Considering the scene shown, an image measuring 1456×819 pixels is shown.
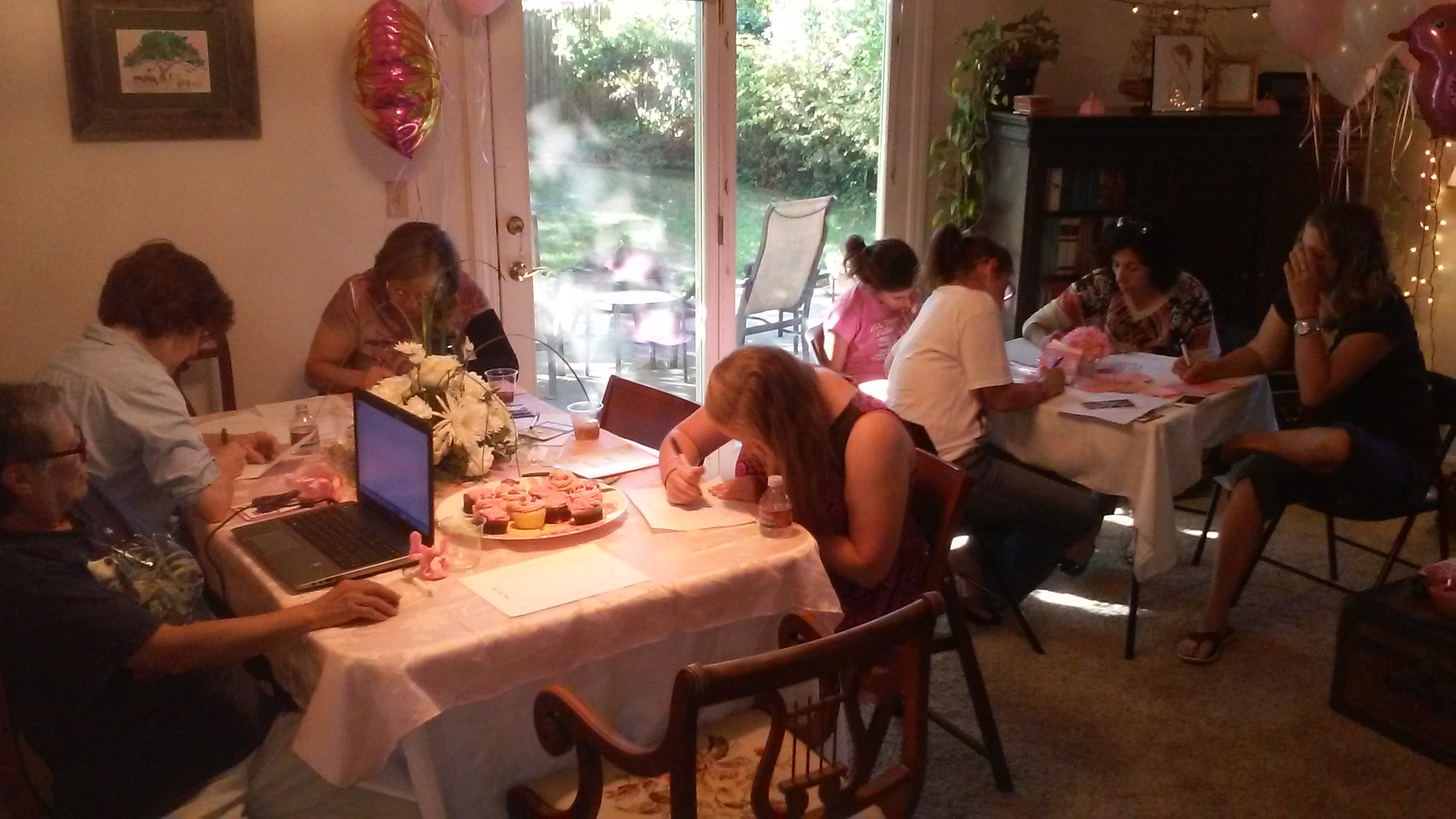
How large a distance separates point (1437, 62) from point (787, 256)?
2.12 m

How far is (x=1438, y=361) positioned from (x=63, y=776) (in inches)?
196

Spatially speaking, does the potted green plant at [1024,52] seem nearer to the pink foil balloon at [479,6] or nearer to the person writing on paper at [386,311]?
the pink foil balloon at [479,6]

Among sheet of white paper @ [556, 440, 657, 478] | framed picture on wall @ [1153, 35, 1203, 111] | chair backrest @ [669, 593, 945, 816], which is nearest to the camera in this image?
chair backrest @ [669, 593, 945, 816]

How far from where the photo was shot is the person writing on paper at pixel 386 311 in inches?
117

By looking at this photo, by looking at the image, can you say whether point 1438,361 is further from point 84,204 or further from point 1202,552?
point 84,204

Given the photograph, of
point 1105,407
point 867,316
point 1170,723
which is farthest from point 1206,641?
point 867,316

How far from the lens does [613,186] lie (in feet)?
12.9

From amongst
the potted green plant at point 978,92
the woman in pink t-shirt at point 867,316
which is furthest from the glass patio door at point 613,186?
the potted green plant at point 978,92

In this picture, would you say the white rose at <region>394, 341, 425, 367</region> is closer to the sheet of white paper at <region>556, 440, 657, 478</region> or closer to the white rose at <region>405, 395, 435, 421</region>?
the white rose at <region>405, 395, 435, 421</region>

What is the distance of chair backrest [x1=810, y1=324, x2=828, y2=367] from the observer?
155 inches

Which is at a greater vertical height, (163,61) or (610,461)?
(163,61)

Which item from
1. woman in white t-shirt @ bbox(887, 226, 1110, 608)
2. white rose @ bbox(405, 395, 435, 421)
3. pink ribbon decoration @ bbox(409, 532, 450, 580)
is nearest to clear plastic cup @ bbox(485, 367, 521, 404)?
white rose @ bbox(405, 395, 435, 421)

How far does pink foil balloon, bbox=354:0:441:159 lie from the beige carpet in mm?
2057

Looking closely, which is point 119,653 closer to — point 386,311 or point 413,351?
point 413,351
